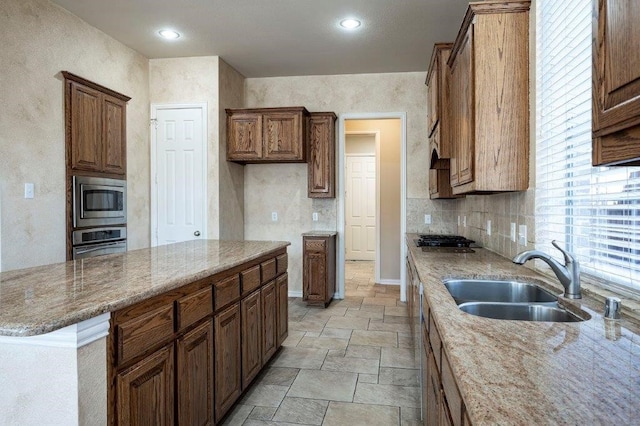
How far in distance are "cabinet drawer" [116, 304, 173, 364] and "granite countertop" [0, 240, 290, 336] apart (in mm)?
88

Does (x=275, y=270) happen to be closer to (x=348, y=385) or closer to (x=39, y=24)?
(x=348, y=385)

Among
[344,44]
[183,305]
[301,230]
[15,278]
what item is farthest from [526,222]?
[301,230]

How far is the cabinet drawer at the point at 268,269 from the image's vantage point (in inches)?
114

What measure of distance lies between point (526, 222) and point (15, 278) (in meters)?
2.51

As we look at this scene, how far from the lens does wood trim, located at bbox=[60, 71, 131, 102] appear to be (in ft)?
12.0

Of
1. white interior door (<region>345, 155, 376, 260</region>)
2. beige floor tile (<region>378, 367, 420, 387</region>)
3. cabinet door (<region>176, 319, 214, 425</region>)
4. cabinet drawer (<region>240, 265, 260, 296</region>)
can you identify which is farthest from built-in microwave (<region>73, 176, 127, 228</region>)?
white interior door (<region>345, 155, 376, 260</region>)

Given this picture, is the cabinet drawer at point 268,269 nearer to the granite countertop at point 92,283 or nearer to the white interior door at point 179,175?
the granite countertop at point 92,283

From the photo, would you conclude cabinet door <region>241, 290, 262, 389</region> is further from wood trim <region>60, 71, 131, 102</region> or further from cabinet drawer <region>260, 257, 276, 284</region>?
wood trim <region>60, 71, 131, 102</region>

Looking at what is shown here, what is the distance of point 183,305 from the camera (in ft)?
6.12

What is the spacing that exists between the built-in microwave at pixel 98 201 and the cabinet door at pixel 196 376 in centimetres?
242

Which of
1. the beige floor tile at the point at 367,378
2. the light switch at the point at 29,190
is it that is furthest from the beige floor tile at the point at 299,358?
the light switch at the point at 29,190

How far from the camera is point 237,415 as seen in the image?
2465 mm

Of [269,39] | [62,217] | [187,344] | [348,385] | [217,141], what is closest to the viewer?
[187,344]

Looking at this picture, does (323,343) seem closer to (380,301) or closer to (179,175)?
(380,301)
